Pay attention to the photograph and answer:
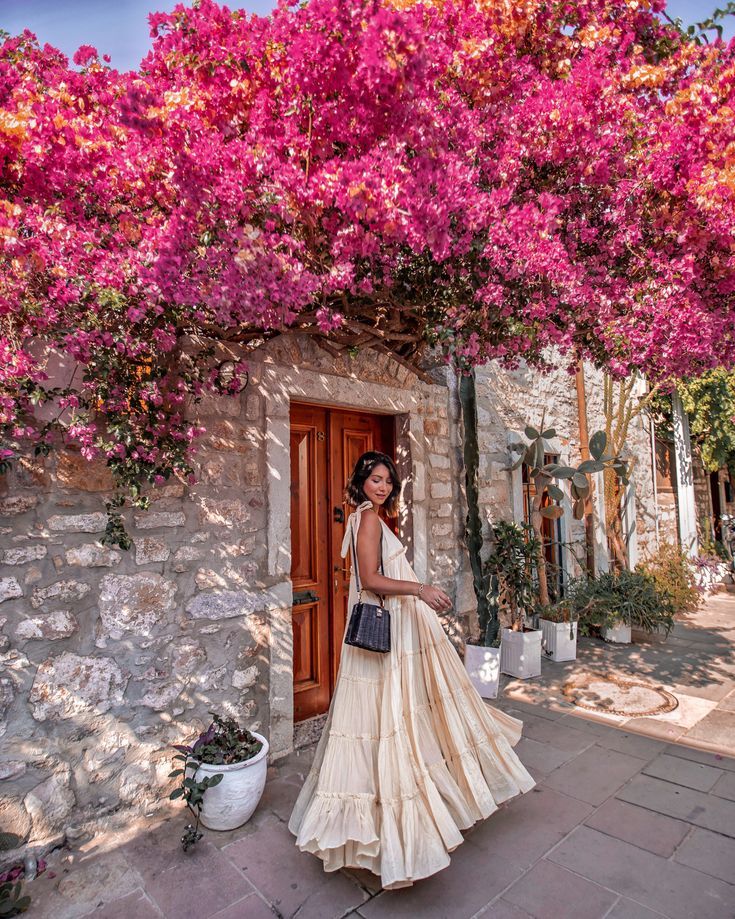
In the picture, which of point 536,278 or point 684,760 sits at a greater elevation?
point 536,278

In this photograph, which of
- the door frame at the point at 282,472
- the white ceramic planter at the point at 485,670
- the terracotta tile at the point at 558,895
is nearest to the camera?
the terracotta tile at the point at 558,895

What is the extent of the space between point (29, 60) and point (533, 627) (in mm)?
5395

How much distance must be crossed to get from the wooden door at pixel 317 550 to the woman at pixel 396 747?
3.91 ft

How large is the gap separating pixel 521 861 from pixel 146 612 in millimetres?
2043

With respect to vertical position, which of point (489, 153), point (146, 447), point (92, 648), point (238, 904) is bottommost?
point (238, 904)

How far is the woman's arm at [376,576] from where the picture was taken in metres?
2.29

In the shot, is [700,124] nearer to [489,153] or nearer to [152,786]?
[489,153]

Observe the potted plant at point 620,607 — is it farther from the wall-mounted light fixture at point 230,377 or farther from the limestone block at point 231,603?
the wall-mounted light fixture at point 230,377

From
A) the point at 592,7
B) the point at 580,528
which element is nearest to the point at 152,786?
the point at 592,7

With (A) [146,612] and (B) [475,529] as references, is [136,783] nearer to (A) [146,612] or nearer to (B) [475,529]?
(A) [146,612]

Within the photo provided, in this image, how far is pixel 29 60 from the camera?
7.86ft

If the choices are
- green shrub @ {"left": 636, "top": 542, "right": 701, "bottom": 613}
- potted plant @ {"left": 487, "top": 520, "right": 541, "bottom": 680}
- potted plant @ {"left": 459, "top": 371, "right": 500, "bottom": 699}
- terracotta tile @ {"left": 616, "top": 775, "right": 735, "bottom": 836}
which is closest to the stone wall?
potted plant @ {"left": 459, "top": 371, "right": 500, "bottom": 699}

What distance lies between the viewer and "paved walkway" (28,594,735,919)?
203 centimetres

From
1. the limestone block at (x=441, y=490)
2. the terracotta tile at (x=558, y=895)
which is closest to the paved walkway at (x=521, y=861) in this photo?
the terracotta tile at (x=558, y=895)
